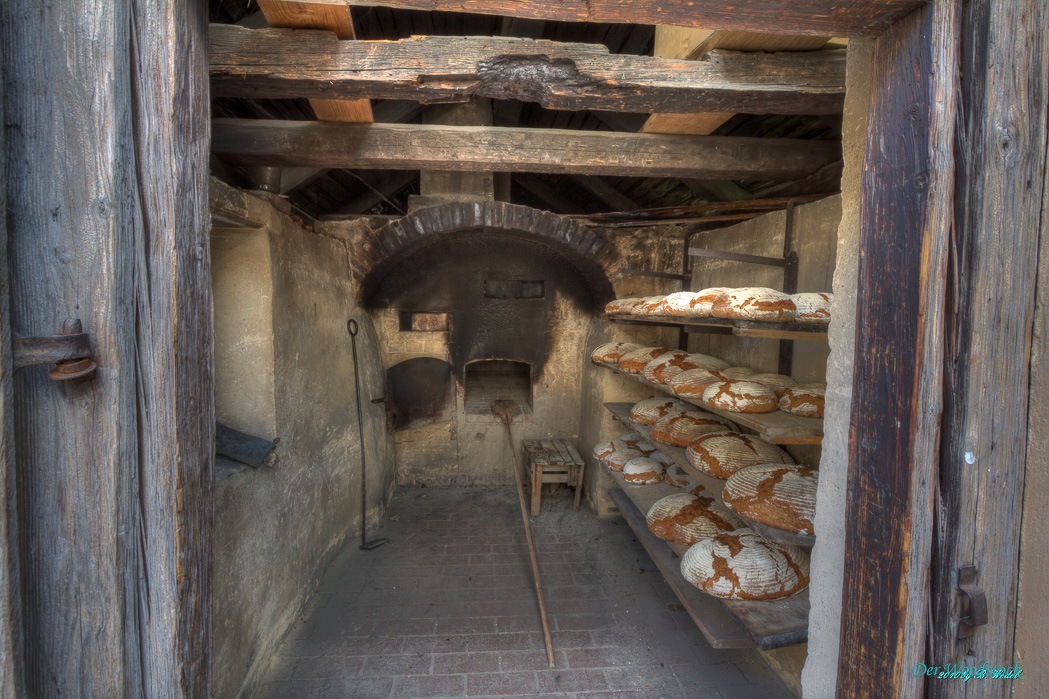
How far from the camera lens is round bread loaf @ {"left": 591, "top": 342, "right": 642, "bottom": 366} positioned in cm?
388

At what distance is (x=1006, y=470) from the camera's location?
861 mm

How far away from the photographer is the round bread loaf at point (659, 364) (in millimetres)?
3043

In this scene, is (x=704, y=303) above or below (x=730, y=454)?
above

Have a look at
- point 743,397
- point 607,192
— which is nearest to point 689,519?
point 743,397

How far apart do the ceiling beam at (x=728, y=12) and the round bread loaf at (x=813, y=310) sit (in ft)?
3.64

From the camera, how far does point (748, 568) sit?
6.78 feet

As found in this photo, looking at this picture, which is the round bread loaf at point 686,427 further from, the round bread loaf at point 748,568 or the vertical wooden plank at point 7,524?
the vertical wooden plank at point 7,524

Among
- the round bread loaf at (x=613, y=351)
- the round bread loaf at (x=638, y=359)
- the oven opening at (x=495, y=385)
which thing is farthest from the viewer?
the oven opening at (x=495, y=385)

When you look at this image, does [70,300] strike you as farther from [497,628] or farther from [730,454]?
[497,628]

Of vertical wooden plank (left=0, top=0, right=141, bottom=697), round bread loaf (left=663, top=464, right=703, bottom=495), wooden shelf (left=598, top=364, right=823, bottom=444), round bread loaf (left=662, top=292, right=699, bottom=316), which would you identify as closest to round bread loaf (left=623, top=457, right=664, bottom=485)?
round bread loaf (left=663, top=464, right=703, bottom=495)

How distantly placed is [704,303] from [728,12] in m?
1.36

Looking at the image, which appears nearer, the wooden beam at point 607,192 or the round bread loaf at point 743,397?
the round bread loaf at point 743,397

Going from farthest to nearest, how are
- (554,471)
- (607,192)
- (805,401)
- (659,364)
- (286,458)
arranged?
(607,192)
(554,471)
(659,364)
(286,458)
(805,401)

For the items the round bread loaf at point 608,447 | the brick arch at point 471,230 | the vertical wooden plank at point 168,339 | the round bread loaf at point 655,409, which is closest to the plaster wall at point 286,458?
the brick arch at point 471,230
